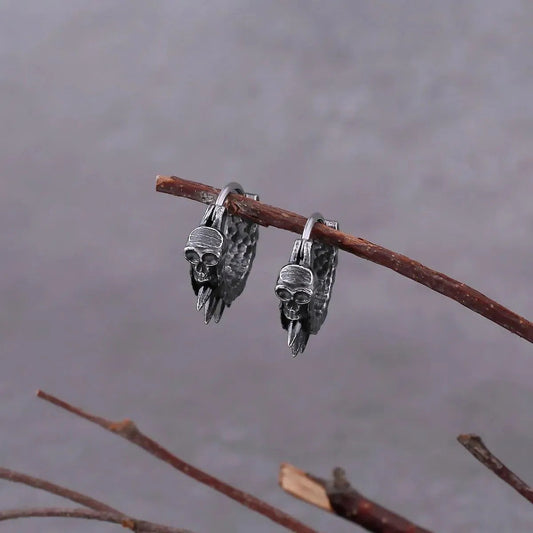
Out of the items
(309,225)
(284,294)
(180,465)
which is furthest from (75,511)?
(309,225)

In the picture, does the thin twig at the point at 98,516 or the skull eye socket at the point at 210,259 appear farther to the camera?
the skull eye socket at the point at 210,259

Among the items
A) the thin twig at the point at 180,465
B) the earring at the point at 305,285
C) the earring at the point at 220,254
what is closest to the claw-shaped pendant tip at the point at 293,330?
the earring at the point at 305,285

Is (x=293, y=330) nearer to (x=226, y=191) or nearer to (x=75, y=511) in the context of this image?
(x=226, y=191)

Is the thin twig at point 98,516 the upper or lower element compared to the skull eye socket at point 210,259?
lower

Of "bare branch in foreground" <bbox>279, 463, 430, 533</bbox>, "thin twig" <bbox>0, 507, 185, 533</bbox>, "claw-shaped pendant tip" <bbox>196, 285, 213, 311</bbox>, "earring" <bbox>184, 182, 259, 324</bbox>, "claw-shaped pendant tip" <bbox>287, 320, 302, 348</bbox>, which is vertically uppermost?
"earring" <bbox>184, 182, 259, 324</bbox>

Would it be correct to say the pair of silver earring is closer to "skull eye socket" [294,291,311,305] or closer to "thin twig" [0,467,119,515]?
"skull eye socket" [294,291,311,305]

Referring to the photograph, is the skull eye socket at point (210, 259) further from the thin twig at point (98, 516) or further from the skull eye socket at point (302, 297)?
the thin twig at point (98, 516)

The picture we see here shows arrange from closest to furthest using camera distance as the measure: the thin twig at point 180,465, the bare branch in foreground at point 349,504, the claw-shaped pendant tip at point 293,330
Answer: the bare branch in foreground at point 349,504, the thin twig at point 180,465, the claw-shaped pendant tip at point 293,330

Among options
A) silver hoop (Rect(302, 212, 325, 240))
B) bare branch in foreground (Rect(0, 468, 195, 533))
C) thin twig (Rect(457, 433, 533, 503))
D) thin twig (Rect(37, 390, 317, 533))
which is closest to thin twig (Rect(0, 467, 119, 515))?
bare branch in foreground (Rect(0, 468, 195, 533))

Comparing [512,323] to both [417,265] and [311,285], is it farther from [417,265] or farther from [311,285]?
[311,285]
